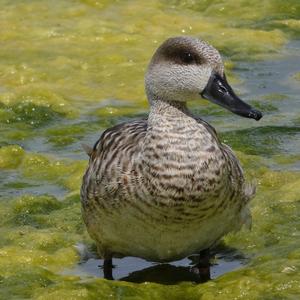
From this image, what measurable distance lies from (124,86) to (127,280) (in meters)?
3.26

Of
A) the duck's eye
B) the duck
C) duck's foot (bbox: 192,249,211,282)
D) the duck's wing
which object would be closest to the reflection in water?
duck's foot (bbox: 192,249,211,282)

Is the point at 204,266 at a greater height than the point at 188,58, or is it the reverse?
the point at 188,58

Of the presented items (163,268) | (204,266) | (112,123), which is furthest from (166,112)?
(112,123)

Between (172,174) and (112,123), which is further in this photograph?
(112,123)

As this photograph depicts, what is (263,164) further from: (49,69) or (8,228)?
(49,69)

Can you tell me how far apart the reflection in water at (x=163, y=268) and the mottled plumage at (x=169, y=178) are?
0.30 metres

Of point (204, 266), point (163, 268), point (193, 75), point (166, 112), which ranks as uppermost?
point (193, 75)

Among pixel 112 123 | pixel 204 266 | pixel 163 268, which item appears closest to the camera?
pixel 204 266

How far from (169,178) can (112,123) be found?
3051mm

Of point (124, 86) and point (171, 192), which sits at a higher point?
point (171, 192)

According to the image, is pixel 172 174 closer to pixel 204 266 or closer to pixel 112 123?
pixel 204 266

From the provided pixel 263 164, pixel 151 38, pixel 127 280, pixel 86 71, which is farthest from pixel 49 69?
pixel 127 280

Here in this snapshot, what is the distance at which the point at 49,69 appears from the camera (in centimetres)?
904

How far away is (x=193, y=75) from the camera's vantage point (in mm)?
5094
